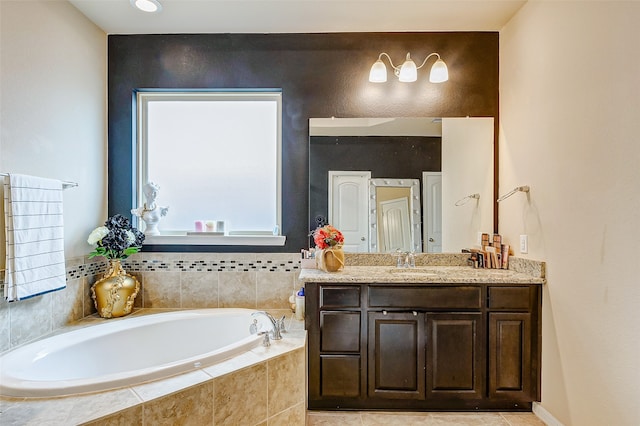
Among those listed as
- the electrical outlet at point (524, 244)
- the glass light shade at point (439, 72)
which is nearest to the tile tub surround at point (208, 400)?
the electrical outlet at point (524, 244)

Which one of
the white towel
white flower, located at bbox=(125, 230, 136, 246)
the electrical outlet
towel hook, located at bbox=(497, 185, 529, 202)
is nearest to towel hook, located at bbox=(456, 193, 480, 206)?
towel hook, located at bbox=(497, 185, 529, 202)

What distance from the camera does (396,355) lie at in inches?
84.0

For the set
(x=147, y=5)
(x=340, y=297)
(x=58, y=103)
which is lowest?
(x=340, y=297)

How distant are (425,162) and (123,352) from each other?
8.28 ft

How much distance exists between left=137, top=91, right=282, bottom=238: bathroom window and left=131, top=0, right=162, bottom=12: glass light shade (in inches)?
25.8

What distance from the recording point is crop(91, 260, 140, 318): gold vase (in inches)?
93.5

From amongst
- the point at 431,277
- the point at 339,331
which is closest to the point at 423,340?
the point at 431,277

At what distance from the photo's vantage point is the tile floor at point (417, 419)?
80.4 inches

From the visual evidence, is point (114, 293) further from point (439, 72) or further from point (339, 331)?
point (439, 72)

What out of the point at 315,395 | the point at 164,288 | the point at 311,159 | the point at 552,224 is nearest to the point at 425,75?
the point at 311,159

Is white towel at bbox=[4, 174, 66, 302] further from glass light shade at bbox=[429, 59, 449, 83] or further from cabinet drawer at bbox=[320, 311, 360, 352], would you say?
glass light shade at bbox=[429, 59, 449, 83]

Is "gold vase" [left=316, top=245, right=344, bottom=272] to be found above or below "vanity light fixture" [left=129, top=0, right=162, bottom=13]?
below

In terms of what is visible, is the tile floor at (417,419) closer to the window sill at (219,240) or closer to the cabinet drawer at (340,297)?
the cabinet drawer at (340,297)

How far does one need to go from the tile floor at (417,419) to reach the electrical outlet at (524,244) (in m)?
1.05
